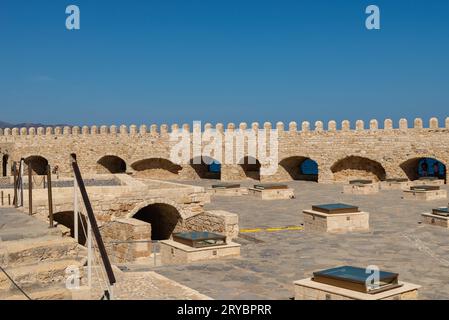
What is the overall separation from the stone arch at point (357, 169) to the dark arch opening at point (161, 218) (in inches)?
573

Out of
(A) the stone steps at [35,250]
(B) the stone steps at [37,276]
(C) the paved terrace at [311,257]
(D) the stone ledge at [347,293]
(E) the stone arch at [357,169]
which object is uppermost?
(E) the stone arch at [357,169]

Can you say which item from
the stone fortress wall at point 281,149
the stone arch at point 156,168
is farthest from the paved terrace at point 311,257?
the stone arch at point 156,168

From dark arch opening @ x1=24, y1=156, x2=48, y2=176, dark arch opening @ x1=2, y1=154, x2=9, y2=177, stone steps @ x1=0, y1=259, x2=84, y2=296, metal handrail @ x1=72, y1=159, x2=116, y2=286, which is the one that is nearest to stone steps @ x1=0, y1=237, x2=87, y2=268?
stone steps @ x1=0, y1=259, x2=84, y2=296

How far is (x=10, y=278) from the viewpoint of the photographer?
636 centimetres

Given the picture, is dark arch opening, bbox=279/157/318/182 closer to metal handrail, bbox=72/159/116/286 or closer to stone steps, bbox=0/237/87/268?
stone steps, bbox=0/237/87/268

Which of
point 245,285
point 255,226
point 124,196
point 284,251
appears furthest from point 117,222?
point 245,285

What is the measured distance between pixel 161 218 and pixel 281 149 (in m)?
14.1

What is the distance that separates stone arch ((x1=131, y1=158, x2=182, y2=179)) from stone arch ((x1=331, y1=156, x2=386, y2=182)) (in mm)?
12020

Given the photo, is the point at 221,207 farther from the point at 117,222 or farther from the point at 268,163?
the point at 268,163

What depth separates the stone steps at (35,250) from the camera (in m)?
7.25

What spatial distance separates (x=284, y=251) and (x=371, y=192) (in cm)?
1384

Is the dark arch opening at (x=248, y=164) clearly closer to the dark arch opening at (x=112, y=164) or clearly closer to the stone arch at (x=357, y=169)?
the stone arch at (x=357, y=169)

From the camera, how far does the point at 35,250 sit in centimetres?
757

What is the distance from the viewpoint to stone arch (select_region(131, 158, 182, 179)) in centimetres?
3612
